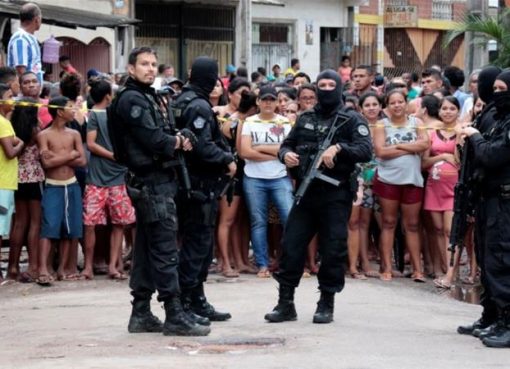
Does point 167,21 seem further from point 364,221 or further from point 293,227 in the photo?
point 293,227

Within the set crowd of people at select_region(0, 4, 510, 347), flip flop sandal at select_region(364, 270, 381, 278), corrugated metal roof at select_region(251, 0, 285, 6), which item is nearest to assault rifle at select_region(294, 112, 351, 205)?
crowd of people at select_region(0, 4, 510, 347)

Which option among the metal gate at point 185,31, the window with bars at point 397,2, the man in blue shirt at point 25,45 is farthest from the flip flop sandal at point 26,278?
the window with bars at point 397,2

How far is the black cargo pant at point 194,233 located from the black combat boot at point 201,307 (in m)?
0.29

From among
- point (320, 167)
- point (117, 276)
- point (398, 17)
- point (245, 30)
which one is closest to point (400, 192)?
point (117, 276)

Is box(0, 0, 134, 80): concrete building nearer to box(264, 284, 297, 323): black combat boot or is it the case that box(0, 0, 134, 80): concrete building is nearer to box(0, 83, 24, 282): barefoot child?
box(0, 83, 24, 282): barefoot child

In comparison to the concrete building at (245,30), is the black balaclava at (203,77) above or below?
below

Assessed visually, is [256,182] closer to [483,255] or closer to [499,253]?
[483,255]

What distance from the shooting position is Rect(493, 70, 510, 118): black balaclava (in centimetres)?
962

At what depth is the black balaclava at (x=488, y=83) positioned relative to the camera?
9.98 meters

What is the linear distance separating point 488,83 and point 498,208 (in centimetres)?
108

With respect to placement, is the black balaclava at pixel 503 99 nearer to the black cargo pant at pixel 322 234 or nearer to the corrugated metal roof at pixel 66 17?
the black cargo pant at pixel 322 234

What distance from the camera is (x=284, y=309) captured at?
1043 cm

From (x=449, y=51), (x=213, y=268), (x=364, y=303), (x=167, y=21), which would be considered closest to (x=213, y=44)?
(x=167, y=21)

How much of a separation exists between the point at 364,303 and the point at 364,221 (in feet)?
7.16
